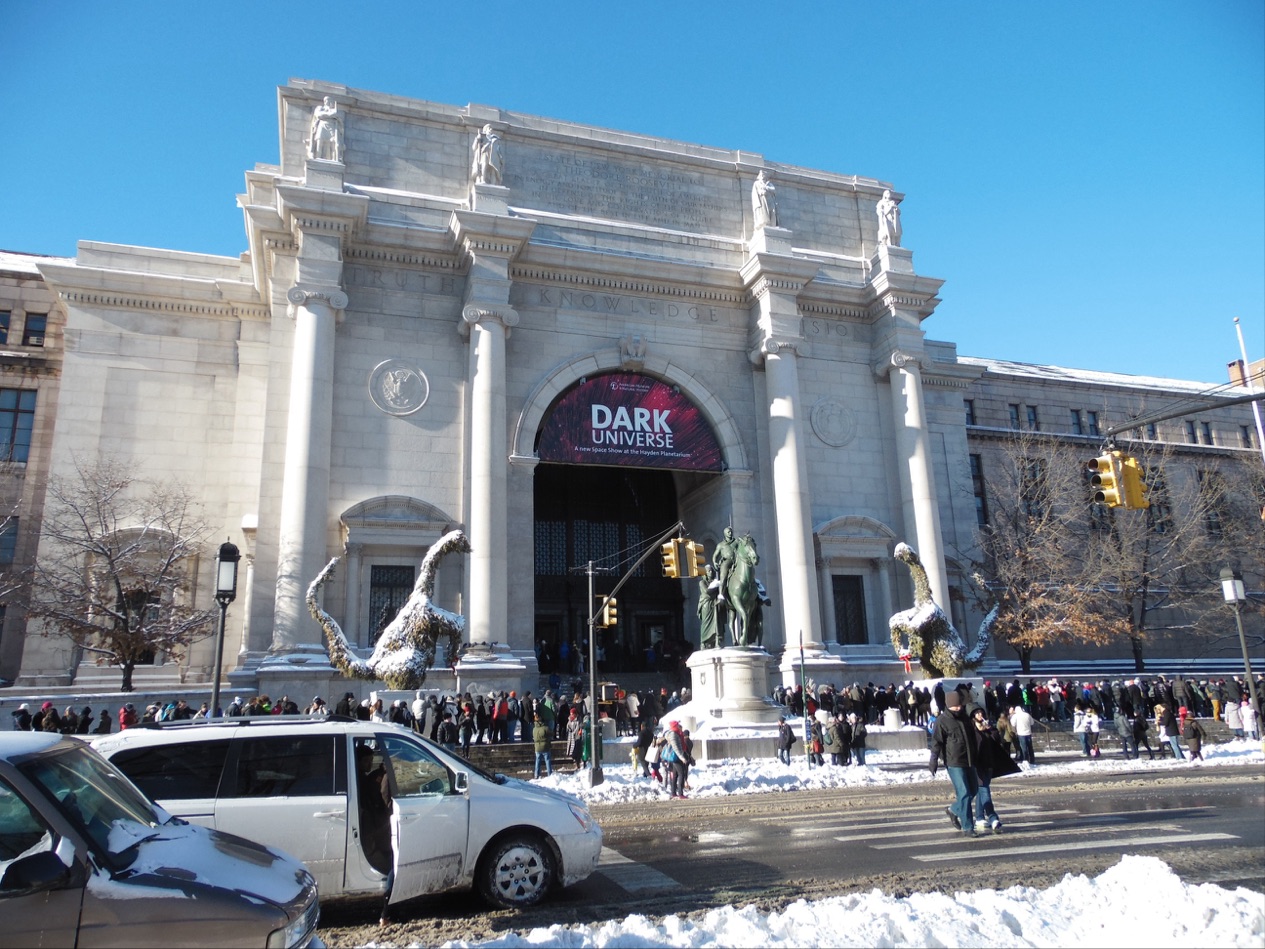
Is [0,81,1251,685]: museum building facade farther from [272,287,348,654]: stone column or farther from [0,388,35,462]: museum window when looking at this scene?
[0,388,35,462]: museum window

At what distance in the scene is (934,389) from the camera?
4541 cm

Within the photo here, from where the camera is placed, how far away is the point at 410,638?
25.9m

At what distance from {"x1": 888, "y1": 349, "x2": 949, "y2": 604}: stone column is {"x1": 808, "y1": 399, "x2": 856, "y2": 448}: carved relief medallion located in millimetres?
2009

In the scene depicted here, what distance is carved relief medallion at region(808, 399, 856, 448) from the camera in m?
38.2

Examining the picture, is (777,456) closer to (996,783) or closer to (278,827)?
(996,783)

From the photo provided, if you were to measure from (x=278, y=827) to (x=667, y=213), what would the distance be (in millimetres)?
34603

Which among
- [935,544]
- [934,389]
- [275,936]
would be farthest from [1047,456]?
[275,936]

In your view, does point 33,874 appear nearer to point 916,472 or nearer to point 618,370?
point 618,370

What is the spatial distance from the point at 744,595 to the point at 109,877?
76.9ft

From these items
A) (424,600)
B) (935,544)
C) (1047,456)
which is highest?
(1047,456)

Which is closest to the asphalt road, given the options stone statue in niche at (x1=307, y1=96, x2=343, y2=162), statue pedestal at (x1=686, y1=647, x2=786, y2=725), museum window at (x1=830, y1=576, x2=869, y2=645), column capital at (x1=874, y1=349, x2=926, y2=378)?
statue pedestal at (x1=686, y1=647, x2=786, y2=725)

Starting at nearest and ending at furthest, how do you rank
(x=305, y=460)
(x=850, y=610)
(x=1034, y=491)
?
(x=305, y=460) < (x=850, y=610) < (x=1034, y=491)

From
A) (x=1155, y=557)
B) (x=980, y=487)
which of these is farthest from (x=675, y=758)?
(x=1155, y=557)

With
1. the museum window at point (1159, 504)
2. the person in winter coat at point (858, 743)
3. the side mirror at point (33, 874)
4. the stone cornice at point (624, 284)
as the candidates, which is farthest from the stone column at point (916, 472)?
the side mirror at point (33, 874)
